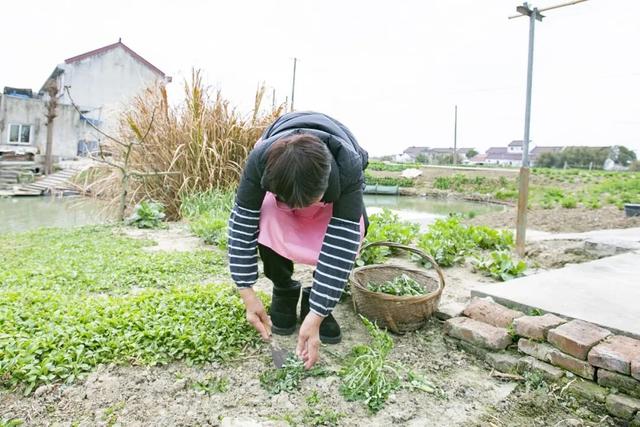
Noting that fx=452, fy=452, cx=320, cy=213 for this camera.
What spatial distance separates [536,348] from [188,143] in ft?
15.2

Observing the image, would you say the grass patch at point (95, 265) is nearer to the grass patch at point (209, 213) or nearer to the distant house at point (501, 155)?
the grass patch at point (209, 213)

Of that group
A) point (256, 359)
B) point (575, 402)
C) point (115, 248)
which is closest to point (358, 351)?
point (256, 359)

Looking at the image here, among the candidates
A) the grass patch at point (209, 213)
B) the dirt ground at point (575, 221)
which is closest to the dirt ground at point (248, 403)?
the grass patch at point (209, 213)

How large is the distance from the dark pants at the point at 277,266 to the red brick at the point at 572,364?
986 mm

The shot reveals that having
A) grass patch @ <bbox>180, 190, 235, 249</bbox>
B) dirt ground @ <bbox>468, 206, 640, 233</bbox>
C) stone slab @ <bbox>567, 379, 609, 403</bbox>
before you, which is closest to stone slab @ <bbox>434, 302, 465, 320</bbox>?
stone slab @ <bbox>567, 379, 609, 403</bbox>

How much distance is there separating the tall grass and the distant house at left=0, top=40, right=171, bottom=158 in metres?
12.4

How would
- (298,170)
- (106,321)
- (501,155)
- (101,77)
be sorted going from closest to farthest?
(298,170), (106,321), (101,77), (501,155)

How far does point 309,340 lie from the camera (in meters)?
1.45

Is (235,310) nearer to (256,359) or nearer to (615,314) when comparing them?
(256,359)

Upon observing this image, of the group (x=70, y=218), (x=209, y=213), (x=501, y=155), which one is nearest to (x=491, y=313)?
(x=209, y=213)

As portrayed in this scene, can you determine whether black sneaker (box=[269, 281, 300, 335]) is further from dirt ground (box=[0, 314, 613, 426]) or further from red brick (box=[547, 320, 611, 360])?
red brick (box=[547, 320, 611, 360])

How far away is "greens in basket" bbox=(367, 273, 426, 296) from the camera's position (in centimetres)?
198

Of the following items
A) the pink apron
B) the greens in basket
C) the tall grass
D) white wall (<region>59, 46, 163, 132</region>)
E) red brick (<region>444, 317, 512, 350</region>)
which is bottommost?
red brick (<region>444, 317, 512, 350</region>)

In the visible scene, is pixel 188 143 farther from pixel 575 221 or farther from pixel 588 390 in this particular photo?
pixel 575 221
